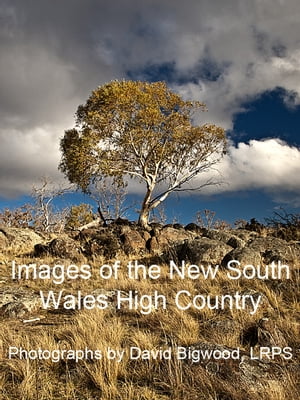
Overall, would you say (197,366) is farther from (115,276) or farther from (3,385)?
(115,276)

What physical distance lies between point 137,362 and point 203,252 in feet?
29.9

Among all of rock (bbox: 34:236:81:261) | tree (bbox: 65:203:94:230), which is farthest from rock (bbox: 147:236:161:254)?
tree (bbox: 65:203:94:230)

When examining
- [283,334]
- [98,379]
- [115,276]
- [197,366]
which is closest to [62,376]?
[98,379]

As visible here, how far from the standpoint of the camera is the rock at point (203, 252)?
13.5 meters

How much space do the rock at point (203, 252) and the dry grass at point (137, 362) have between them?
463 cm

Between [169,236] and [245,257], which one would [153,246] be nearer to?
[169,236]

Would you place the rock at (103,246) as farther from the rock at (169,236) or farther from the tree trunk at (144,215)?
the tree trunk at (144,215)

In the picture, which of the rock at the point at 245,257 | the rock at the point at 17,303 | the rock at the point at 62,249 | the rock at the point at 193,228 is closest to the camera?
the rock at the point at 17,303

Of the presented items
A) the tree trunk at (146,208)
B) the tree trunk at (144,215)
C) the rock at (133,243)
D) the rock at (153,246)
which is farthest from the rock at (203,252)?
the tree trunk at (146,208)

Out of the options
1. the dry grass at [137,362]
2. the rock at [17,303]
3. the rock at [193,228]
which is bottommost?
the dry grass at [137,362]

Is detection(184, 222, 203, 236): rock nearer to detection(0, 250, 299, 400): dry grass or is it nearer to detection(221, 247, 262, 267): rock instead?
detection(221, 247, 262, 267): rock

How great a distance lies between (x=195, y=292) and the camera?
8.99 metres

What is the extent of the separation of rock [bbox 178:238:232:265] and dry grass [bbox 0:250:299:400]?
4.63 meters

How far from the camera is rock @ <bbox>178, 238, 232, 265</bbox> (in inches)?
530
